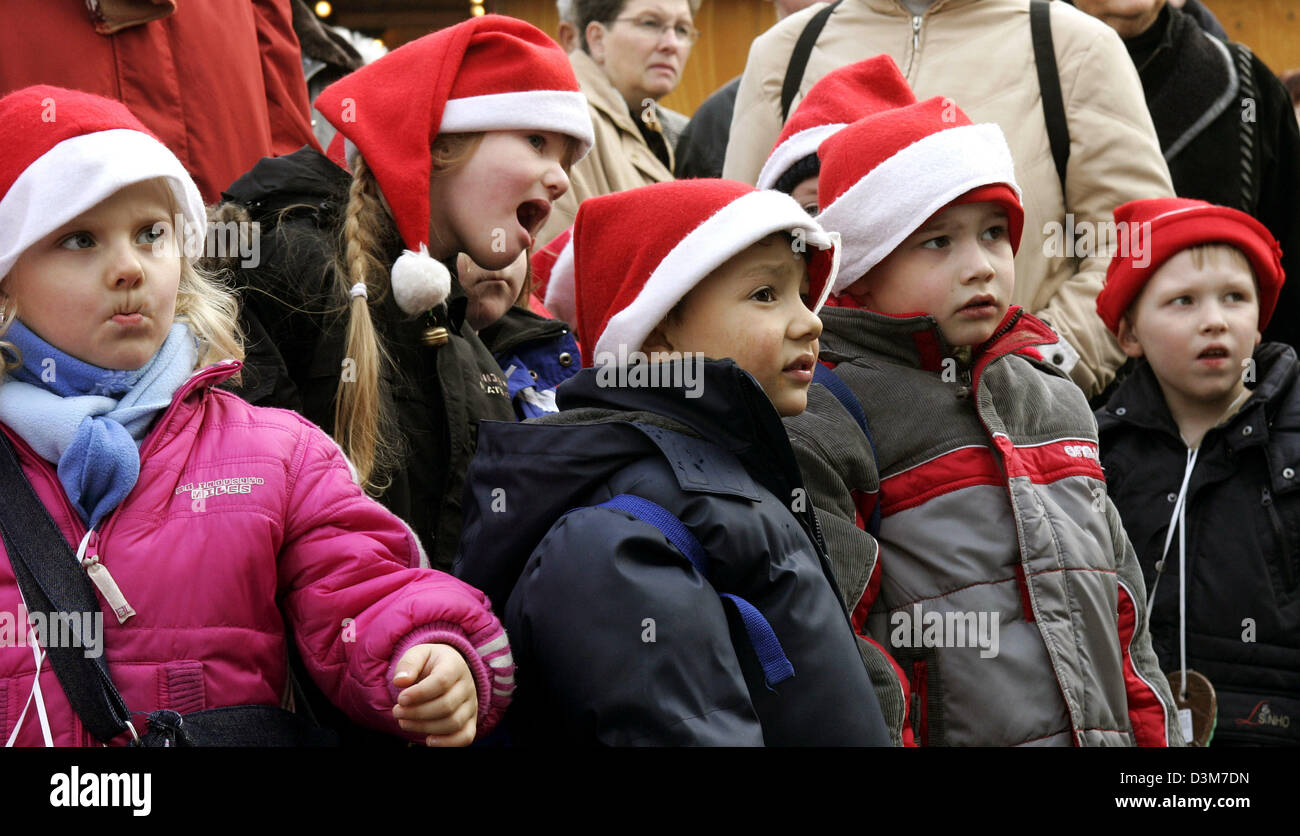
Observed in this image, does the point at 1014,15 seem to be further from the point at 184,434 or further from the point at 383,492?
the point at 184,434

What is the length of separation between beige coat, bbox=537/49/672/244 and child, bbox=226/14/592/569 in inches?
49.2

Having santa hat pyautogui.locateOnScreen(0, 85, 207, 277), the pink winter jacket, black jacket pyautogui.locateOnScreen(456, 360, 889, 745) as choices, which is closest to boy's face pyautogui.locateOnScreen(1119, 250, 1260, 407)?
Answer: black jacket pyautogui.locateOnScreen(456, 360, 889, 745)

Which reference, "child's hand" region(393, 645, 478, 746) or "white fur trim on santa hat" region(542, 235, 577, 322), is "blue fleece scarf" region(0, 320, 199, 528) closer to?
"child's hand" region(393, 645, 478, 746)

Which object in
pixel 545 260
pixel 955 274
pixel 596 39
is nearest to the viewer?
pixel 955 274

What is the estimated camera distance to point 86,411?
93.4 inches

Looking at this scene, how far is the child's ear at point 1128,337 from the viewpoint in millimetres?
4172

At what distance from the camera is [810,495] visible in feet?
9.43

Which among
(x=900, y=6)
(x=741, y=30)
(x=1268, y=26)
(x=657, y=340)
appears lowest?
(x=657, y=340)

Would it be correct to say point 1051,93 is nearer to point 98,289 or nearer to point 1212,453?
point 1212,453

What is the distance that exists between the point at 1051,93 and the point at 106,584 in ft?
10.0

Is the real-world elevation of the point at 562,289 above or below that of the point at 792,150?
below

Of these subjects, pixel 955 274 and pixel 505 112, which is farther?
pixel 505 112

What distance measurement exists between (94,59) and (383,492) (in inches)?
57.6

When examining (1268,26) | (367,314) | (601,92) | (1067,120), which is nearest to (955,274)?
(1067,120)
